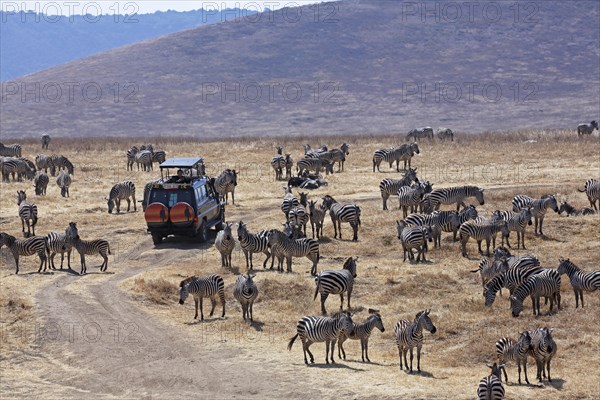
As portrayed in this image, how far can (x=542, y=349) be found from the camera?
2061 cm

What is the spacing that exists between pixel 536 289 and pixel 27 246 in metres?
14.6

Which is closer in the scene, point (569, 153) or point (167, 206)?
point (167, 206)

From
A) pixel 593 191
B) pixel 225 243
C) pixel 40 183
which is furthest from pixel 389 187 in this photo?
pixel 40 183

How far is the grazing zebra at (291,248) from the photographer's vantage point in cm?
2984

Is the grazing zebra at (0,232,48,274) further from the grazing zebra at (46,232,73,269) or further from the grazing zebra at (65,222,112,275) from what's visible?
the grazing zebra at (65,222,112,275)

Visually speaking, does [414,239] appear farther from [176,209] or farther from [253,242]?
[176,209]

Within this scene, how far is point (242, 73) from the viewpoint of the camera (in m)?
181

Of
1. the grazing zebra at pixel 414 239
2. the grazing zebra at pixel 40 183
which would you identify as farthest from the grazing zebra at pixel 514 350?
the grazing zebra at pixel 40 183

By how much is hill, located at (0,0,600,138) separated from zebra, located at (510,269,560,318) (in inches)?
4542

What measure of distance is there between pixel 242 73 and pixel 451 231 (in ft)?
489

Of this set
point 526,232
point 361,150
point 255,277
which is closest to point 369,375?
point 255,277

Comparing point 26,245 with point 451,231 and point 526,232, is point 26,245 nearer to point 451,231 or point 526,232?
point 451,231

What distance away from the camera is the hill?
153375 millimetres

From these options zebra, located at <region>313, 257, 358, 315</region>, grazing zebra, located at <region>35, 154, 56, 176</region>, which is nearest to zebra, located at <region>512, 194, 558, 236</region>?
zebra, located at <region>313, 257, 358, 315</region>
